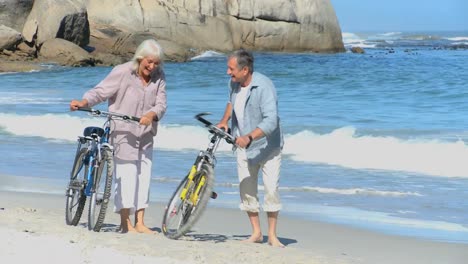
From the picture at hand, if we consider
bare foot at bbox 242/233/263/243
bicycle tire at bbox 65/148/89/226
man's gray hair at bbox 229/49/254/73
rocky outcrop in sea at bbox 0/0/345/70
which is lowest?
rocky outcrop in sea at bbox 0/0/345/70

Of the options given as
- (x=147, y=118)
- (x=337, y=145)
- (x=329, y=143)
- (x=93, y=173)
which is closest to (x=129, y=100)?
(x=147, y=118)

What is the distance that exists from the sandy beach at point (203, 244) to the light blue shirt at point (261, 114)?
0.71m

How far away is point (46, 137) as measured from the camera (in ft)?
58.4

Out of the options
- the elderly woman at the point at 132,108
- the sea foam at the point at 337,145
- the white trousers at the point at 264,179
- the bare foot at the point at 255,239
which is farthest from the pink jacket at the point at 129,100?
the sea foam at the point at 337,145

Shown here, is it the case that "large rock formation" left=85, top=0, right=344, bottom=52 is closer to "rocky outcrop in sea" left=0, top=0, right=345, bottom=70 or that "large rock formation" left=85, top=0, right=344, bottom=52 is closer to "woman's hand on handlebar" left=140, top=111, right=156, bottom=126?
"rocky outcrop in sea" left=0, top=0, right=345, bottom=70

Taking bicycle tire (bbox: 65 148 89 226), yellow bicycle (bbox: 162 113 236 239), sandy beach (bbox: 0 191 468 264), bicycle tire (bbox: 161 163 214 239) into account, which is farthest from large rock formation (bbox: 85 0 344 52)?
yellow bicycle (bbox: 162 113 236 239)

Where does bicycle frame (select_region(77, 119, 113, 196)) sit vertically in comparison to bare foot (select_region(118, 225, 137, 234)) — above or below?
above

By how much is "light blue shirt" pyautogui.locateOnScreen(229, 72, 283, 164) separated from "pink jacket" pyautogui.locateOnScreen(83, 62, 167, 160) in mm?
598

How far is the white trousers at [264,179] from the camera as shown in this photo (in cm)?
779

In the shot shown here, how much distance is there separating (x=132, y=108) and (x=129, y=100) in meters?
0.07

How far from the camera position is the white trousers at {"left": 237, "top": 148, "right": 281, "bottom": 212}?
7.79 m

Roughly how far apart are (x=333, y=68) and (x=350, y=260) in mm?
32497

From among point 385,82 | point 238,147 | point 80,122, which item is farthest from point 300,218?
point 385,82

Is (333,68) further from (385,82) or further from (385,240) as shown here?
(385,240)
